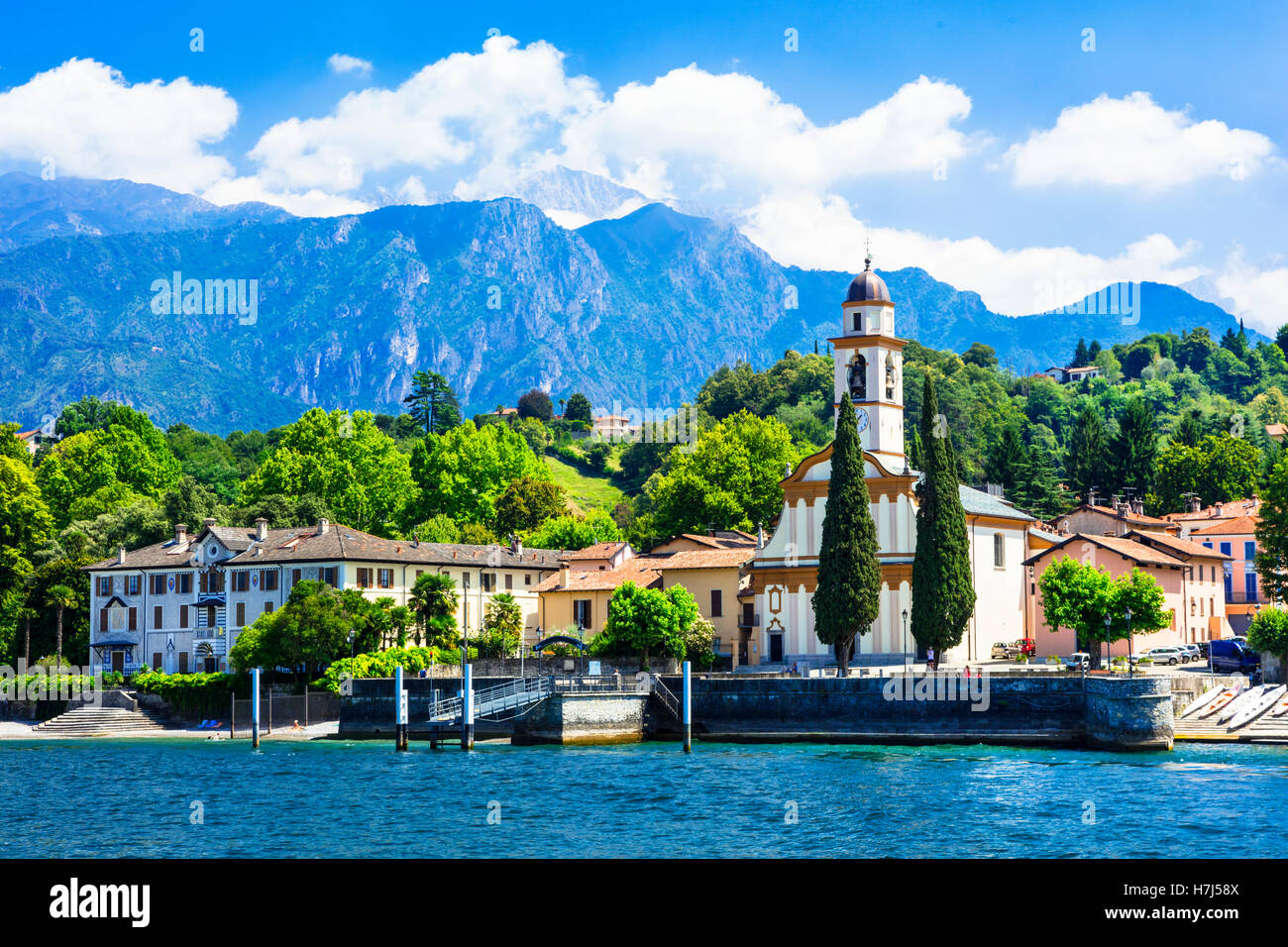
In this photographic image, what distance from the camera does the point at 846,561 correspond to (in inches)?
2201

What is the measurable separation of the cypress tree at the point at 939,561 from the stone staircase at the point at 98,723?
125 ft

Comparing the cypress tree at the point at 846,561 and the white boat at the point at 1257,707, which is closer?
the white boat at the point at 1257,707

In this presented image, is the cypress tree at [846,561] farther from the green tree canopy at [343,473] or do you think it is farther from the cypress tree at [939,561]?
the green tree canopy at [343,473]

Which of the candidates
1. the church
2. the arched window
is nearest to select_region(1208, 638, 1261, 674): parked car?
the church

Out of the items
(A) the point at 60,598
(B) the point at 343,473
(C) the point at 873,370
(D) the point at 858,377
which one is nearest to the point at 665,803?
(C) the point at 873,370

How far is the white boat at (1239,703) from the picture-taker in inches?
1923

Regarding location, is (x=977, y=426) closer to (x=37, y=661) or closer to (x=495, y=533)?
(x=495, y=533)

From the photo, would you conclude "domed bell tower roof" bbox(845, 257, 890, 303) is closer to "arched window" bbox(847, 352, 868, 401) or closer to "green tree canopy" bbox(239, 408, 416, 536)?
"arched window" bbox(847, 352, 868, 401)

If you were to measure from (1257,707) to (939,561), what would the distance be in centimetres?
1307

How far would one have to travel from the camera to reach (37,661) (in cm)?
7988

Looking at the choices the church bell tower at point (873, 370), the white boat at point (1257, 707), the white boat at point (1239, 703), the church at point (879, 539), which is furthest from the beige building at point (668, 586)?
the white boat at point (1257, 707)

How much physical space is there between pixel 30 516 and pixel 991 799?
77.2m

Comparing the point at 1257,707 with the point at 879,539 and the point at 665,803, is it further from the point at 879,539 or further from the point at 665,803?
the point at 665,803
